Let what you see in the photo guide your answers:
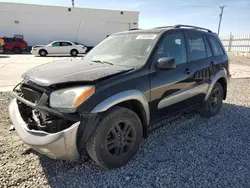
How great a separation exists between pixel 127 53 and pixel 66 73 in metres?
1.07

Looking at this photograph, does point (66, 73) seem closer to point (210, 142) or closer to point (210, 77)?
point (210, 142)

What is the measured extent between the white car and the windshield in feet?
59.3

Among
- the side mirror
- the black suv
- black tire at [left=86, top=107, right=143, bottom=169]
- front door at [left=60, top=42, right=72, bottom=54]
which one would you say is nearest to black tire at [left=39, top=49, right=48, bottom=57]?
front door at [left=60, top=42, right=72, bottom=54]

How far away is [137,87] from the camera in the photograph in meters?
2.90

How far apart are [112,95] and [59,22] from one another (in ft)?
93.6

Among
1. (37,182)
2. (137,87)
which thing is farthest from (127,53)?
(37,182)

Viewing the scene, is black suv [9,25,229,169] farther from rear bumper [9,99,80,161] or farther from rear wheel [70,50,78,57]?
rear wheel [70,50,78,57]

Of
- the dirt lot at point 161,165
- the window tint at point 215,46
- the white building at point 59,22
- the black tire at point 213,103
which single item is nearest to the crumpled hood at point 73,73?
the dirt lot at point 161,165

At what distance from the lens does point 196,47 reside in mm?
4199

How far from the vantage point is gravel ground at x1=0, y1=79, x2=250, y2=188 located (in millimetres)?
2646

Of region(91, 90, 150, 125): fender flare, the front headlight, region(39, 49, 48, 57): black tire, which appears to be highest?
the front headlight

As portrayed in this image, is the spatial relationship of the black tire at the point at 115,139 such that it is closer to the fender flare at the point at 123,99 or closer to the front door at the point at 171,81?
the fender flare at the point at 123,99

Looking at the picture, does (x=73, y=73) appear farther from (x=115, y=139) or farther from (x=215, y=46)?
(x=215, y=46)

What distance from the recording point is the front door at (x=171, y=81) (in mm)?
3203
